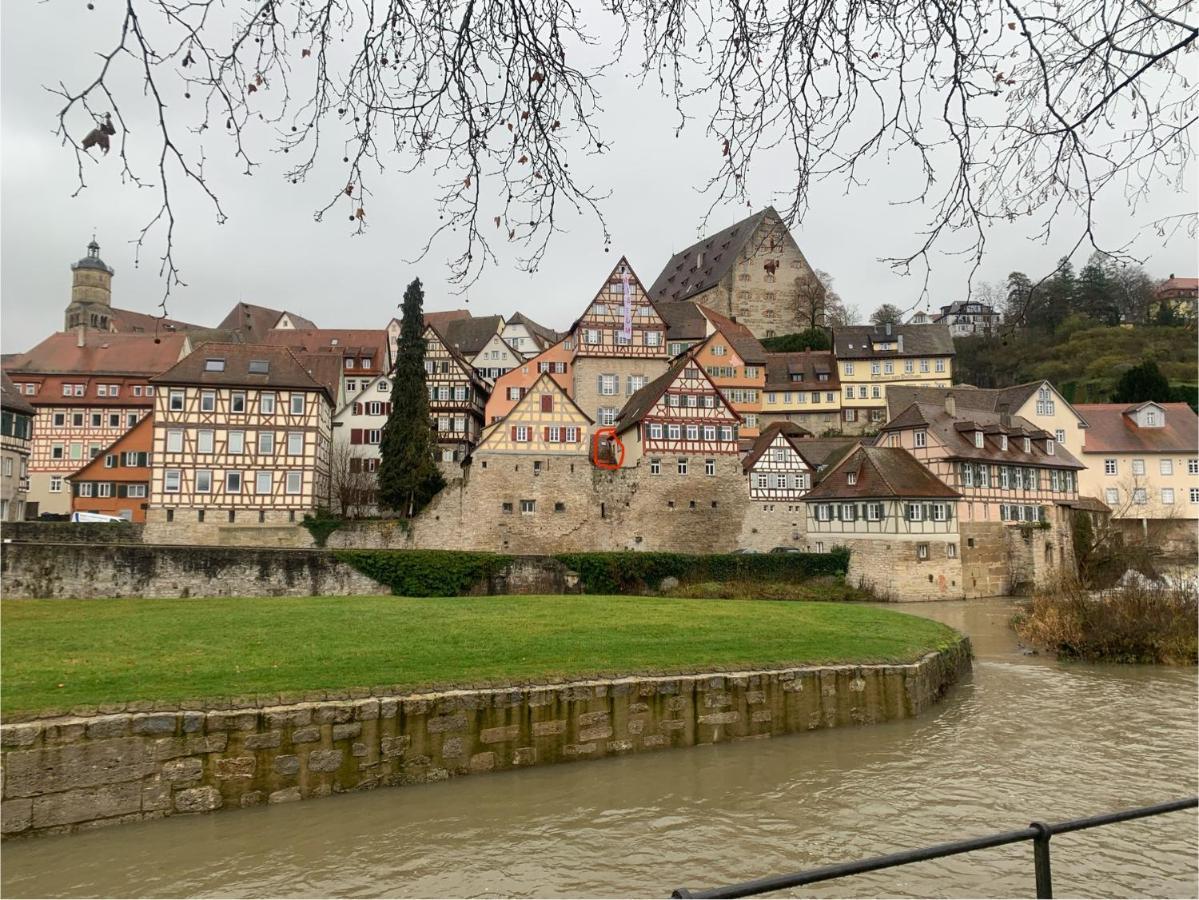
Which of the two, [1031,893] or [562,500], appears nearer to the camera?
[1031,893]

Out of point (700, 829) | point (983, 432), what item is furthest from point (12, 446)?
point (983, 432)

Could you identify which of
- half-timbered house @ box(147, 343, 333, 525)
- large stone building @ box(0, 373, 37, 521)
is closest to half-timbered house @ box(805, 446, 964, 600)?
half-timbered house @ box(147, 343, 333, 525)

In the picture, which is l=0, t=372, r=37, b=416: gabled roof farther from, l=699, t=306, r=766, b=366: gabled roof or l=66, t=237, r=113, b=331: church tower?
l=66, t=237, r=113, b=331: church tower

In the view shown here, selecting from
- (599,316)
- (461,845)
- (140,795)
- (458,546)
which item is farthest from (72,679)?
(599,316)

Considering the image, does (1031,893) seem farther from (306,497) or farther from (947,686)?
(306,497)

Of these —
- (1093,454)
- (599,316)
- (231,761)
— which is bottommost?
(231,761)

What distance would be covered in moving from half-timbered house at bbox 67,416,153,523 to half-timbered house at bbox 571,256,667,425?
70.6 ft

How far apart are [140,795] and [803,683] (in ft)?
30.3

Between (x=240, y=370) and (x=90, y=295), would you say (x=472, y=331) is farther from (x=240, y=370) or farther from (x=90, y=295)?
(x=90, y=295)

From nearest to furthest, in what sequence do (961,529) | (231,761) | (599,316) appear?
(231,761) < (961,529) < (599,316)

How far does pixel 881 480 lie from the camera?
33.5m

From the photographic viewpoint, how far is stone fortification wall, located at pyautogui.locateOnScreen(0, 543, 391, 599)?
73.6 ft

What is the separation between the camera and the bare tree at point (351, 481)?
39.2 m

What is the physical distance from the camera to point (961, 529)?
A: 34.3 m
